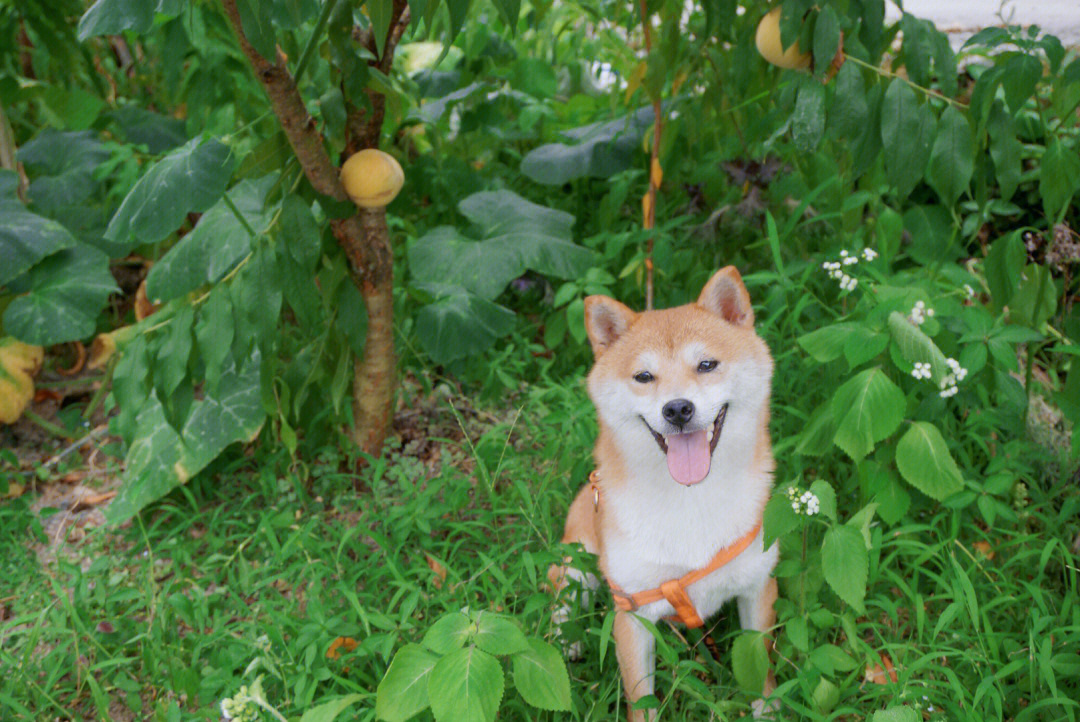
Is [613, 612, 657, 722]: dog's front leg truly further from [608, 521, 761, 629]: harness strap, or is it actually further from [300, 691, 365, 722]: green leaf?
[300, 691, 365, 722]: green leaf

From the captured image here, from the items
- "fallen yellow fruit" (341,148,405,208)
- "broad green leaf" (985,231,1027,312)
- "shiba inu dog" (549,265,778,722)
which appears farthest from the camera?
"fallen yellow fruit" (341,148,405,208)

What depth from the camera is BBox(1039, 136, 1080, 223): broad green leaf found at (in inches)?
70.9

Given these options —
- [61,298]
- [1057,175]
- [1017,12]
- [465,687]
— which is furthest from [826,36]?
[61,298]

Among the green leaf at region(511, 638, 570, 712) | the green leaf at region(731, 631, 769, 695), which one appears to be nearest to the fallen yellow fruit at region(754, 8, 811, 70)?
the green leaf at region(731, 631, 769, 695)

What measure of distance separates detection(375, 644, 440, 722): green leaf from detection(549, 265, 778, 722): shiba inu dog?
18.5 inches

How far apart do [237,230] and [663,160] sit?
1525 millimetres

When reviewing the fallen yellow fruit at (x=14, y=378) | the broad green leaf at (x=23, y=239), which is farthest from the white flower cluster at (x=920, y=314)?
the fallen yellow fruit at (x=14, y=378)

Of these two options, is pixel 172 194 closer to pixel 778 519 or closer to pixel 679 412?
pixel 679 412

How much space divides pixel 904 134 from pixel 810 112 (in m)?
0.23

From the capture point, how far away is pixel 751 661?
1586 millimetres

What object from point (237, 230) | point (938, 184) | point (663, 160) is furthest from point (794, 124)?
point (237, 230)

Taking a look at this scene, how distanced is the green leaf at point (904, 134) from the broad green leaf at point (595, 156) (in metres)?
1.42

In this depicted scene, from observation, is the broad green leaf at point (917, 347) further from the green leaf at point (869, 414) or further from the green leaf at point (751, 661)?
the green leaf at point (751, 661)

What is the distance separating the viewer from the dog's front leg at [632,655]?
166 cm
